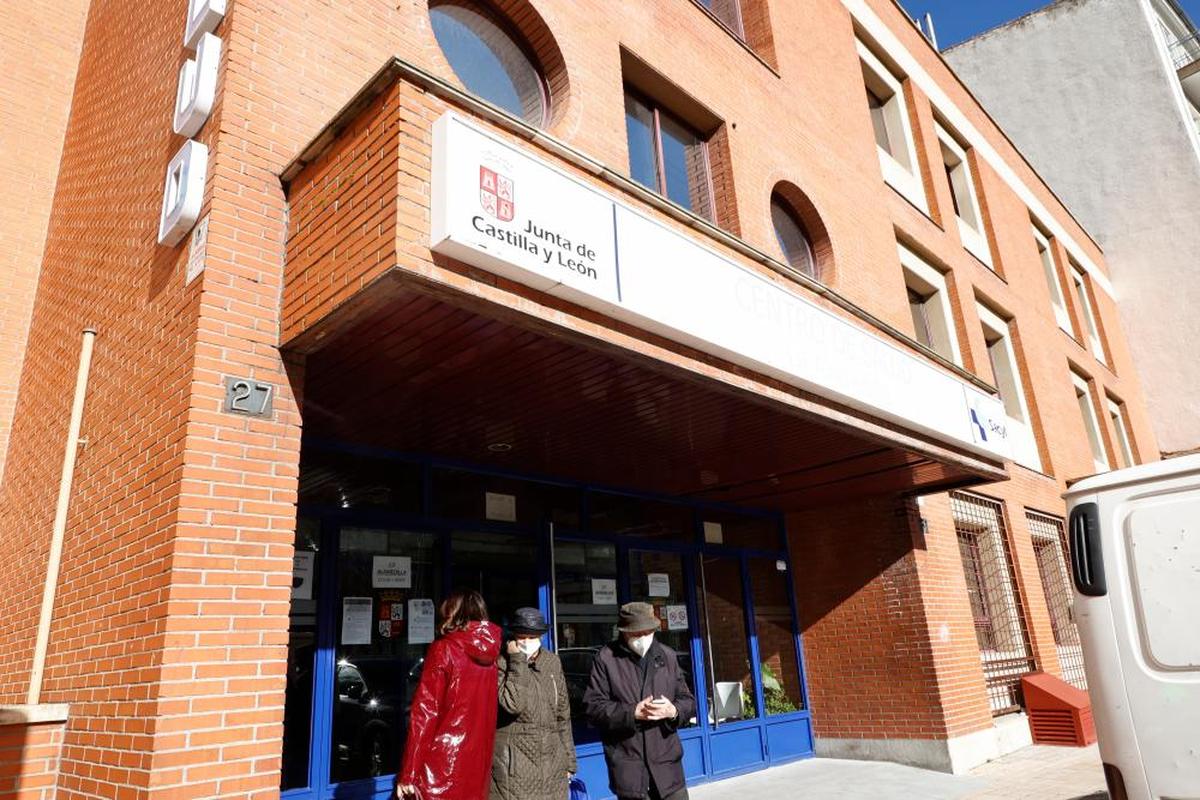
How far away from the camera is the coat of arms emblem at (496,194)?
412 cm

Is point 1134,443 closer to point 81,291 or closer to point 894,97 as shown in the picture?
point 894,97

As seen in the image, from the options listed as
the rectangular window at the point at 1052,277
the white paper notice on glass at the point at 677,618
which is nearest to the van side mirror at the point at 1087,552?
the white paper notice on glass at the point at 677,618

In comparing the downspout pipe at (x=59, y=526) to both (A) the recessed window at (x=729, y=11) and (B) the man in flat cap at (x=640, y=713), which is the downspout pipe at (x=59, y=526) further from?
(A) the recessed window at (x=729, y=11)

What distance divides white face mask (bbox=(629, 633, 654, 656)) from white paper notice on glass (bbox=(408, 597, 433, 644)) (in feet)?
6.74

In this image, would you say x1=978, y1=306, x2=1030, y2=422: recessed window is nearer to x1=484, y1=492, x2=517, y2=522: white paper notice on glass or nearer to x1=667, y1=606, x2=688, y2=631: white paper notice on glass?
x1=667, y1=606, x2=688, y2=631: white paper notice on glass

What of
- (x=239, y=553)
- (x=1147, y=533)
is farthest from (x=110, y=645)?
(x=1147, y=533)

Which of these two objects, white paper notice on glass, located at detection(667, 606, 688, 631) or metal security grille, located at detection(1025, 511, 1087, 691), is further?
metal security grille, located at detection(1025, 511, 1087, 691)

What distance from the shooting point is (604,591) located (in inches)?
314

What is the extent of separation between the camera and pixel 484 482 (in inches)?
284

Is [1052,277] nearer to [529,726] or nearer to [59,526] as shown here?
[529,726]

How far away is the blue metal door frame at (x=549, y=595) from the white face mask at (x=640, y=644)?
2.16m

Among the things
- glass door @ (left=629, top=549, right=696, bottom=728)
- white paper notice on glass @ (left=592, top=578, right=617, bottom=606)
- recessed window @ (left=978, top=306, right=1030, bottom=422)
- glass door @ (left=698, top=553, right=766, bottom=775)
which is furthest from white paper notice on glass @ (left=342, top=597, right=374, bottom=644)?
recessed window @ (left=978, top=306, right=1030, bottom=422)

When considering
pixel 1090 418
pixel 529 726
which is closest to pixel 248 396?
pixel 529 726

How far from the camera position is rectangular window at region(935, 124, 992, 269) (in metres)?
14.9
